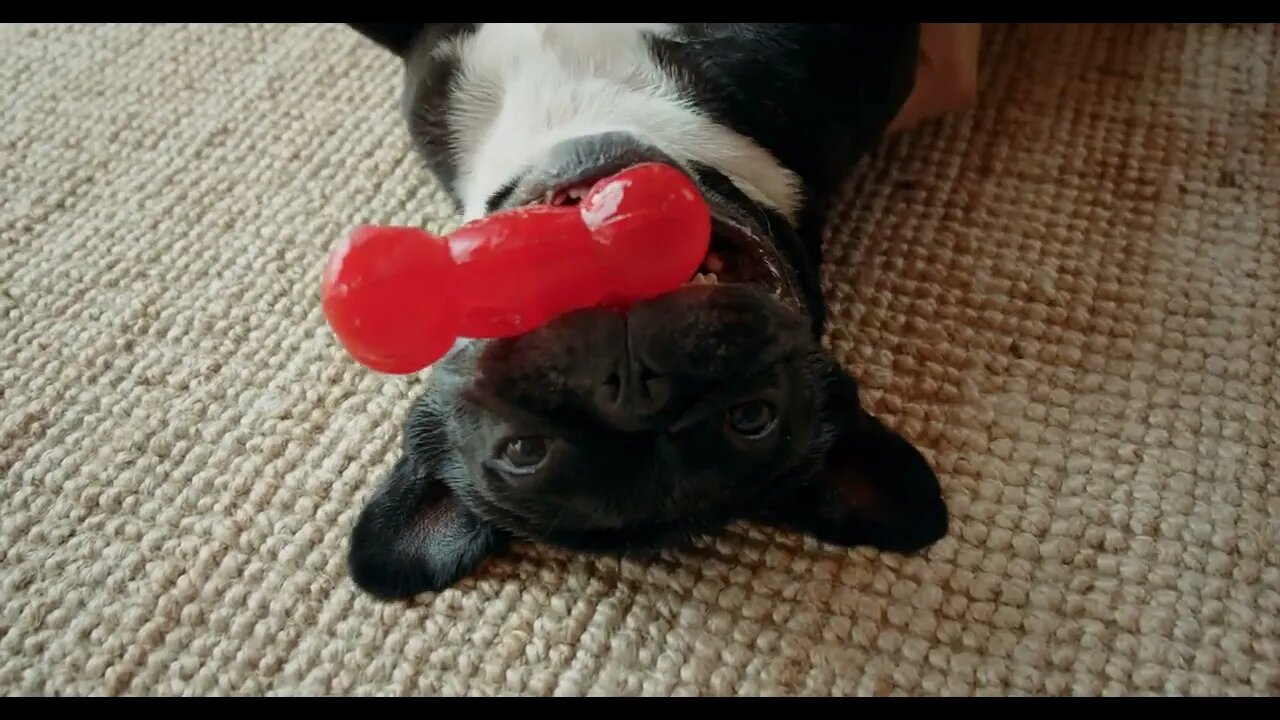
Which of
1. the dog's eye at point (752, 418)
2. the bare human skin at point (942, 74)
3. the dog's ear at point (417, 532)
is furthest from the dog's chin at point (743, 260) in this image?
the bare human skin at point (942, 74)

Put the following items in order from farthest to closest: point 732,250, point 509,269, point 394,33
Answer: point 394,33, point 732,250, point 509,269

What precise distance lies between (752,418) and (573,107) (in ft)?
1.16

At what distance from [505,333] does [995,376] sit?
502 millimetres

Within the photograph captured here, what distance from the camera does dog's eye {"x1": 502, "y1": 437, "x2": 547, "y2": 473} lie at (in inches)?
29.5

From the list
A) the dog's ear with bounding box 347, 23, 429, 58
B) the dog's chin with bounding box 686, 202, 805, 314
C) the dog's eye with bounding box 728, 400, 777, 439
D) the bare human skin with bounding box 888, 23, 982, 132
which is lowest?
the bare human skin with bounding box 888, 23, 982, 132

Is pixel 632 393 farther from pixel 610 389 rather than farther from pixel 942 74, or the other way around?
pixel 942 74

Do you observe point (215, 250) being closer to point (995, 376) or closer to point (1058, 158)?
point (995, 376)

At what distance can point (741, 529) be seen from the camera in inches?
36.0

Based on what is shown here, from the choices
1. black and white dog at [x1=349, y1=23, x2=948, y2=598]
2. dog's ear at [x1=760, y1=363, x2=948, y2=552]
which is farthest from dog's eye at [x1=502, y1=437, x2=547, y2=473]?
dog's ear at [x1=760, y1=363, x2=948, y2=552]

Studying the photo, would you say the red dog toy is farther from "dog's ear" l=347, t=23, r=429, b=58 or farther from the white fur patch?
"dog's ear" l=347, t=23, r=429, b=58

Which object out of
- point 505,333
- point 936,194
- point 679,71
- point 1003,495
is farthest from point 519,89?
point 1003,495

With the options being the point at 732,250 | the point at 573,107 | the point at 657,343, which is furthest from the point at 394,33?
the point at 657,343

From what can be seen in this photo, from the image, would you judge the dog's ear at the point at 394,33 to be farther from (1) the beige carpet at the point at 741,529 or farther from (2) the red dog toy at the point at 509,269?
(2) the red dog toy at the point at 509,269

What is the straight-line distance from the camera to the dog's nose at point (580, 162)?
34.2 inches
